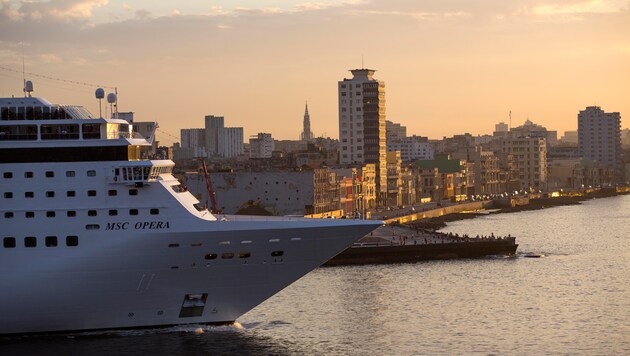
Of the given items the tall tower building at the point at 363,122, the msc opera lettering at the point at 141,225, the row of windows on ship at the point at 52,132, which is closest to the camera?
the msc opera lettering at the point at 141,225

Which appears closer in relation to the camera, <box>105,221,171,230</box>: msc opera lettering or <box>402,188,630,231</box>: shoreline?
<box>105,221,171,230</box>: msc opera lettering

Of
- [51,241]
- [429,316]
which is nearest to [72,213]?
[51,241]

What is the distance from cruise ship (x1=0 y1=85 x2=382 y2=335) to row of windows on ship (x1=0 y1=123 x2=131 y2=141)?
1.3 inches

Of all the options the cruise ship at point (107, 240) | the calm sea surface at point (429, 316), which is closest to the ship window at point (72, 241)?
the cruise ship at point (107, 240)

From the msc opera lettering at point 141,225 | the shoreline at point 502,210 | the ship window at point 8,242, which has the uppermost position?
the msc opera lettering at point 141,225

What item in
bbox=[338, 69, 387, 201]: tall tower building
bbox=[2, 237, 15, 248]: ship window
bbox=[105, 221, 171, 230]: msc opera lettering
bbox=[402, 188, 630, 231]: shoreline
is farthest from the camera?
bbox=[338, 69, 387, 201]: tall tower building

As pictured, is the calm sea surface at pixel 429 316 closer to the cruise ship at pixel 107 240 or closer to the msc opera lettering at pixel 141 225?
the cruise ship at pixel 107 240

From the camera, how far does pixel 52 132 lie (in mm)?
45281

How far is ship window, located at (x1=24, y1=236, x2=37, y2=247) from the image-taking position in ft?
144

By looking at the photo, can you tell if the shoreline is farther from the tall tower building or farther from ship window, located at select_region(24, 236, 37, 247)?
ship window, located at select_region(24, 236, 37, 247)

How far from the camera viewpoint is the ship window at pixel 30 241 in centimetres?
4388

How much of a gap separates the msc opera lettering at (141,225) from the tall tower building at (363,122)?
4323 inches

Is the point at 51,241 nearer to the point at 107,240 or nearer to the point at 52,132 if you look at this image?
the point at 107,240

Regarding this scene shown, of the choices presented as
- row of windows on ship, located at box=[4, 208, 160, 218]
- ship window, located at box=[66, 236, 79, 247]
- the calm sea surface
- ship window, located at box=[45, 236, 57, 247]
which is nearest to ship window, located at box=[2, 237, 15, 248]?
row of windows on ship, located at box=[4, 208, 160, 218]
